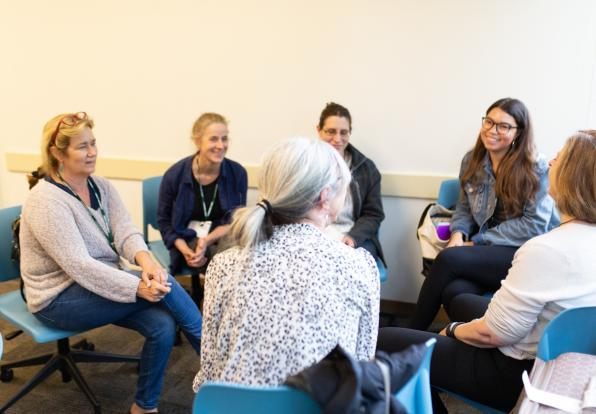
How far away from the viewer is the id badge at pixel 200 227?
2.77m

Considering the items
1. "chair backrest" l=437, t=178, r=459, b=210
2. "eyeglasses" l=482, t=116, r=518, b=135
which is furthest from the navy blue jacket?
"eyeglasses" l=482, t=116, r=518, b=135

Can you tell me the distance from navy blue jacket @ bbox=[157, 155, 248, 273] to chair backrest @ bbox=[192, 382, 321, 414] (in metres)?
1.86

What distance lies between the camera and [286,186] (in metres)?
1.16

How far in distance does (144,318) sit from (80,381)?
0.47 meters

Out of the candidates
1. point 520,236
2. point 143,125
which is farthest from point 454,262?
point 143,125

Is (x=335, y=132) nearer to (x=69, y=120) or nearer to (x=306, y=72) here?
(x=306, y=72)

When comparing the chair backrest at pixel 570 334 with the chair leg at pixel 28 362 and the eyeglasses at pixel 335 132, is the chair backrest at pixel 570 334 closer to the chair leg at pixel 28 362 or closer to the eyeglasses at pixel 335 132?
the eyeglasses at pixel 335 132

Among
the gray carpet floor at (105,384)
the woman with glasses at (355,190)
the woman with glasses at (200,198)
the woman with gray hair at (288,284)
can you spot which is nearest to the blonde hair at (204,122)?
the woman with glasses at (200,198)

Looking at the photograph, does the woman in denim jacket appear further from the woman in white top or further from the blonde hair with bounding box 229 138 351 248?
the blonde hair with bounding box 229 138 351 248

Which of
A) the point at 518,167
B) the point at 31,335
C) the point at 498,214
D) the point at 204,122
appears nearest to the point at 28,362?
the point at 31,335

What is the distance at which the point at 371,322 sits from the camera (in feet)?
3.90

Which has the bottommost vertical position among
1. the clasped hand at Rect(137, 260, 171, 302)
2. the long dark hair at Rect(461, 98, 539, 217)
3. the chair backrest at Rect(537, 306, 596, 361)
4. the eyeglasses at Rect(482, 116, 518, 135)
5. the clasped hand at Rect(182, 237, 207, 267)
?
the clasped hand at Rect(182, 237, 207, 267)

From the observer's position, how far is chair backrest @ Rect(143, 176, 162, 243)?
2.95 m

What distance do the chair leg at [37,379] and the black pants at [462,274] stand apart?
174cm
